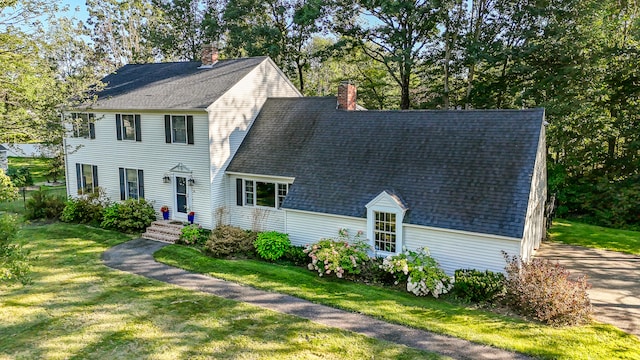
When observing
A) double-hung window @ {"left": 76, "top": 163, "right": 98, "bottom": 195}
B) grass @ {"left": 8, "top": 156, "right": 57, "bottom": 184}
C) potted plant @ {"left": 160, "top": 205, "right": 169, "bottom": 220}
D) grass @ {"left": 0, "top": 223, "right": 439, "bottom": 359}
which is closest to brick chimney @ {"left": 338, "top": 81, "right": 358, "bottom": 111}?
potted plant @ {"left": 160, "top": 205, "right": 169, "bottom": 220}

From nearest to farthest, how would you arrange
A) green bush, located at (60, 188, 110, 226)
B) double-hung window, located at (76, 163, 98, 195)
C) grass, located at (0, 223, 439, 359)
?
grass, located at (0, 223, 439, 359), green bush, located at (60, 188, 110, 226), double-hung window, located at (76, 163, 98, 195)

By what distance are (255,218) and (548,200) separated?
14737mm

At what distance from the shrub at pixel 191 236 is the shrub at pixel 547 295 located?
1191cm

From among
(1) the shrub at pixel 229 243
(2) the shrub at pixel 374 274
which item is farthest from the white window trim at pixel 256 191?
(2) the shrub at pixel 374 274

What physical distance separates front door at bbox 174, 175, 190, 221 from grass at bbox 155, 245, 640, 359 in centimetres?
435

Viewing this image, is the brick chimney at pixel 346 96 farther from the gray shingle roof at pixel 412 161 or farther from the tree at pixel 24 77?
the tree at pixel 24 77

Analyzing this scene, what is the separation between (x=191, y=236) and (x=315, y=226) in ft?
18.0

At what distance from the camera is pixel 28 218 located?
22.2 meters

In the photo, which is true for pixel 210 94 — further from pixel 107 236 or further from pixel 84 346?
pixel 84 346

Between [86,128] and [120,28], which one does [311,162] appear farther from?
[120,28]

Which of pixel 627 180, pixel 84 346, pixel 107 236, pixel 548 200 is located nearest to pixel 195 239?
pixel 107 236

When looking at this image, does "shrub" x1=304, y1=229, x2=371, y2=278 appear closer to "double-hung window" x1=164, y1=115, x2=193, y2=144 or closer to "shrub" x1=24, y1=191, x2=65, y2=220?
"double-hung window" x1=164, y1=115, x2=193, y2=144

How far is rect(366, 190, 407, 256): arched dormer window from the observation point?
1412 cm

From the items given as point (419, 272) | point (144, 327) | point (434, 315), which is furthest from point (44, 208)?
point (434, 315)
